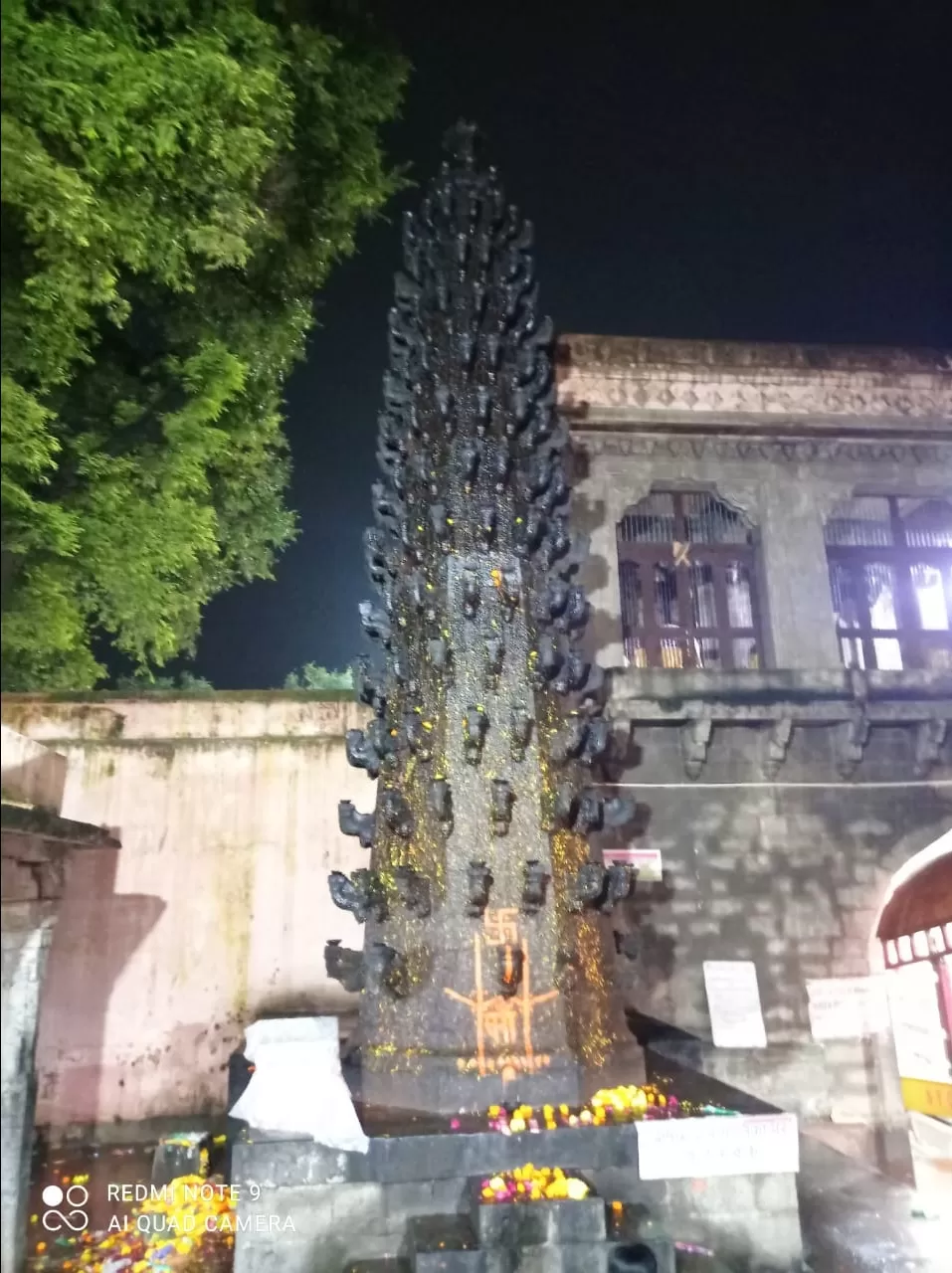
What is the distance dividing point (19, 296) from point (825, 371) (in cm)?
1007

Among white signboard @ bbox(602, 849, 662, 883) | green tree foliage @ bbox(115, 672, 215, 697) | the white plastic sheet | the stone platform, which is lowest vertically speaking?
the stone platform

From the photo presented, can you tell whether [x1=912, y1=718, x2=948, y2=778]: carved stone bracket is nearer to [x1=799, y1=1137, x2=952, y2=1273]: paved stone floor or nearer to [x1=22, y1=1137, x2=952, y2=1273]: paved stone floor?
[x1=22, y1=1137, x2=952, y2=1273]: paved stone floor

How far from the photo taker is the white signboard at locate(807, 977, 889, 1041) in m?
9.45

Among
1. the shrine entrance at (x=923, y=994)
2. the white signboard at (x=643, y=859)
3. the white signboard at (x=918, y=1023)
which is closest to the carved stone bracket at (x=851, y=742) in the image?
the shrine entrance at (x=923, y=994)

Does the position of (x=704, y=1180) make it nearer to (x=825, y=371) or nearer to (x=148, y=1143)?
(x=148, y=1143)

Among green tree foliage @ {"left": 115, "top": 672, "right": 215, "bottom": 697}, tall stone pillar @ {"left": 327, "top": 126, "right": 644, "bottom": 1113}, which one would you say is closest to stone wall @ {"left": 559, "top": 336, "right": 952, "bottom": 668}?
tall stone pillar @ {"left": 327, "top": 126, "right": 644, "bottom": 1113}

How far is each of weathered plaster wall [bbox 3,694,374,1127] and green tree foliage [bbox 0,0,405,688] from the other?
117 cm

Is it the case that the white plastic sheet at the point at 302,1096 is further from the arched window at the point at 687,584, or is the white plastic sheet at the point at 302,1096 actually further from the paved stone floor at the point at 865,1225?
the arched window at the point at 687,584

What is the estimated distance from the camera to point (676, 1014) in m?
9.38

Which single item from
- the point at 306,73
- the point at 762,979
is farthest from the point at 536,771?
the point at 306,73

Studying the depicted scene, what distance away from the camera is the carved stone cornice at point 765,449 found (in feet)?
37.5

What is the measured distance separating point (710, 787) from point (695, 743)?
2.21ft

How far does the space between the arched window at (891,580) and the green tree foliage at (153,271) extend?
764 cm

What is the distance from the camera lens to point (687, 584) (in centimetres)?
1148
